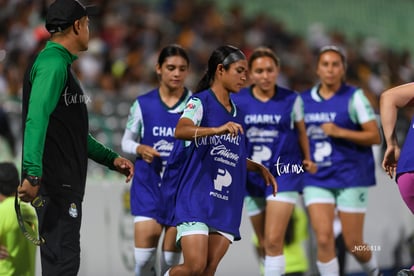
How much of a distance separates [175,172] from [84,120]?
1.95 meters

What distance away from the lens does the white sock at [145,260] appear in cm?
Answer: 978

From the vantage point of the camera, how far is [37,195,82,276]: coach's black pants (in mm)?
7257

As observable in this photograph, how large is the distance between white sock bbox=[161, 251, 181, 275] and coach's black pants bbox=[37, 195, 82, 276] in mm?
2234

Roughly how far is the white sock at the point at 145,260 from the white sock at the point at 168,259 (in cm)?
22

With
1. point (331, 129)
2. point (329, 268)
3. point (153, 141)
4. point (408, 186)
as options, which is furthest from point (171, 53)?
point (408, 186)

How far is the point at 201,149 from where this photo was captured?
27.0ft

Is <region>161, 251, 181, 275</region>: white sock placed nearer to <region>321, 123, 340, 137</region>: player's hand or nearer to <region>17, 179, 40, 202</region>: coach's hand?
<region>321, 123, 340, 137</region>: player's hand

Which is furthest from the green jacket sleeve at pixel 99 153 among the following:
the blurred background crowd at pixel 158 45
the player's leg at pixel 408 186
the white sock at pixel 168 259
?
the blurred background crowd at pixel 158 45

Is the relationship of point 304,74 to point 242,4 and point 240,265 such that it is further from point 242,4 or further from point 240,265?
point 240,265

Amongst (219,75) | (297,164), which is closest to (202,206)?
(219,75)

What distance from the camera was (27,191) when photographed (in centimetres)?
692

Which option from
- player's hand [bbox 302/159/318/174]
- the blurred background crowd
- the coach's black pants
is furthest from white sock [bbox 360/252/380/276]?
the blurred background crowd

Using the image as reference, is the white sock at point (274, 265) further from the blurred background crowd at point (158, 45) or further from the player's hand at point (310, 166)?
the blurred background crowd at point (158, 45)

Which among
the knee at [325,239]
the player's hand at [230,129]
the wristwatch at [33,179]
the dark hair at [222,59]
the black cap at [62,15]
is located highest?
the black cap at [62,15]
